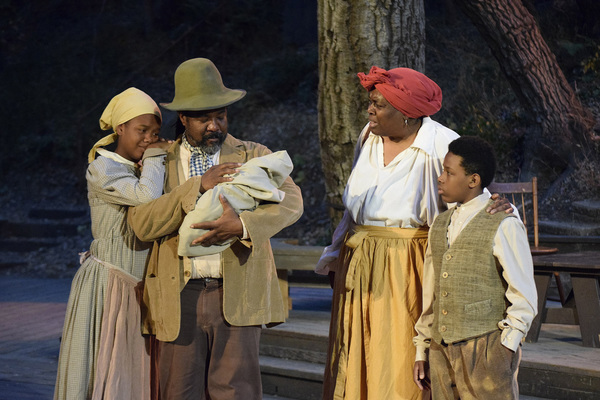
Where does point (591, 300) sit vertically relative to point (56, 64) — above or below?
below

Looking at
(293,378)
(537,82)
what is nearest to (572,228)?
(537,82)

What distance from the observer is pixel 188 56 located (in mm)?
15047

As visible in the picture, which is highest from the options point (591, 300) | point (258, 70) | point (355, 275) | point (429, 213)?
point (258, 70)

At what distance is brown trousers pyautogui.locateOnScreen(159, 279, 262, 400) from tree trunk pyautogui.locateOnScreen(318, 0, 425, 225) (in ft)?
8.44

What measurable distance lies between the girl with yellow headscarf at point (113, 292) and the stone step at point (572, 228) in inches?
198

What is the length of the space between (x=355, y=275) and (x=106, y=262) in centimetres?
99

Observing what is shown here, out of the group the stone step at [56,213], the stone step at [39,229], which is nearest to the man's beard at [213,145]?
the stone step at [39,229]

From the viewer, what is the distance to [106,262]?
3.20m

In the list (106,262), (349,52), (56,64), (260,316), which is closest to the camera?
(260,316)

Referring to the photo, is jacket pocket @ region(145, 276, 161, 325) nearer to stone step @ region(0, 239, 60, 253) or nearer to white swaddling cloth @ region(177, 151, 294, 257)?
white swaddling cloth @ region(177, 151, 294, 257)

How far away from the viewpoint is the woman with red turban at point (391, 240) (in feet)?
9.87

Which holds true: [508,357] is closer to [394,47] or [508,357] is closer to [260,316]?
[260,316]

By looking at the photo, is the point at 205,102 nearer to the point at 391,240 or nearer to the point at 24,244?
the point at 391,240

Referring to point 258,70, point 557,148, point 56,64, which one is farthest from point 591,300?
point 56,64
